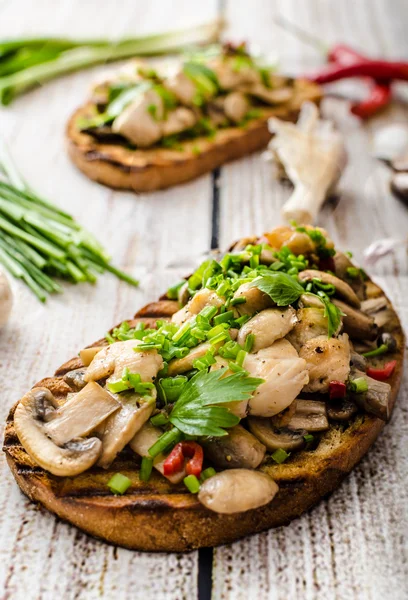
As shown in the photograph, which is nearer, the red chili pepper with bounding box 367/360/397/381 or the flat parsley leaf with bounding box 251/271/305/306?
the flat parsley leaf with bounding box 251/271/305/306

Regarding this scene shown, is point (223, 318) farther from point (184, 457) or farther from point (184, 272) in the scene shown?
point (184, 272)

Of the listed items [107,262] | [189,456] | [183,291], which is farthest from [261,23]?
[189,456]

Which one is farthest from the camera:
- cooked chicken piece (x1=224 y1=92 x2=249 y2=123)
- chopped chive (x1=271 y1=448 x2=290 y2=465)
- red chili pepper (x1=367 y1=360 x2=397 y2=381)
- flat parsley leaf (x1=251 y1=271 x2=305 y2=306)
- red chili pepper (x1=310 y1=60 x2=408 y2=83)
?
red chili pepper (x1=310 y1=60 x2=408 y2=83)

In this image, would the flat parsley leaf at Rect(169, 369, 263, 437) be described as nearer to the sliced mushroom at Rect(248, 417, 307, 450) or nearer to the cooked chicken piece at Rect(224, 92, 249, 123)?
the sliced mushroom at Rect(248, 417, 307, 450)

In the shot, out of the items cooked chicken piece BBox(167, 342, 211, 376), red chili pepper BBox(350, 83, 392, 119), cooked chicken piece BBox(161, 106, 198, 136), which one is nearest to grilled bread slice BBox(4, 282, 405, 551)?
cooked chicken piece BBox(167, 342, 211, 376)

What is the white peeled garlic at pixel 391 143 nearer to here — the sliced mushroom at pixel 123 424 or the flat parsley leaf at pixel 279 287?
the flat parsley leaf at pixel 279 287

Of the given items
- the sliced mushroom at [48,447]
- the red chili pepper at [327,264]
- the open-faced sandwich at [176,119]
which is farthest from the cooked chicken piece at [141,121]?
A: the sliced mushroom at [48,447]

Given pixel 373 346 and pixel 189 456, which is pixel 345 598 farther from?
pixel 373 346

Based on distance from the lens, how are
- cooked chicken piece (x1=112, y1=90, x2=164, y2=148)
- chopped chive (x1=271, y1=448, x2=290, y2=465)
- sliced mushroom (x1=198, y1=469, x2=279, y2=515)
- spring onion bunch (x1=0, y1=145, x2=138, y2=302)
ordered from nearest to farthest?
sliced mushroom (x1=198, y1=469, x2=279, y2=515), chopped chive (x1=271, y1=448, x2=290, y2=465), spring onion bunch (x1=0, y1=145, x2=138, y2=302), cooked chicken piece (x1=112, y1=90, x2=164, y2=148)
